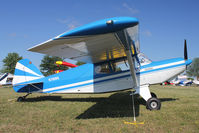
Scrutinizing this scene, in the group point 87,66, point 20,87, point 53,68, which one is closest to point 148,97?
point 87,66

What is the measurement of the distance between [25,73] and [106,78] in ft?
15.1

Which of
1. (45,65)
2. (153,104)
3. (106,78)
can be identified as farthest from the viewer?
(45,65)

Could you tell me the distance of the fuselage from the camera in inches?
218

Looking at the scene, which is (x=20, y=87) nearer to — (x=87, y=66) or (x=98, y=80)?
(x=87, y=66)

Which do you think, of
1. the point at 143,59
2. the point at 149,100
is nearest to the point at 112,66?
the point at 143,59

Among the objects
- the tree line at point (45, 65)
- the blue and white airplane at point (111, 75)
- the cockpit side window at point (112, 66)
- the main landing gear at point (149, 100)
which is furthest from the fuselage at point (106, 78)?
the tree line at point (45, 65)

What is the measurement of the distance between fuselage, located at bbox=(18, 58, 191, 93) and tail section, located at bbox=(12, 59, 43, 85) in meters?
0.65

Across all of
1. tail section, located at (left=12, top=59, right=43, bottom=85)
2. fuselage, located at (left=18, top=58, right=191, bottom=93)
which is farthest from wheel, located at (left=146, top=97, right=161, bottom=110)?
tail section, located at (left=12, top=59, right=43, bottom=85)

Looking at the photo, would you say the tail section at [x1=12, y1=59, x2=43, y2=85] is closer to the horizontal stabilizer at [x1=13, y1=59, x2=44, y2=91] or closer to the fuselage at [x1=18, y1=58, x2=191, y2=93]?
the horizontal stabilizer at [x1=13, y1=59, x2=44, y2=91]

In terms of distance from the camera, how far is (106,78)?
603cm

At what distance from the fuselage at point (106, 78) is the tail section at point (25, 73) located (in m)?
Answer: 0.65

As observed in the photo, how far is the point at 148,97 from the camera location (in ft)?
16.2

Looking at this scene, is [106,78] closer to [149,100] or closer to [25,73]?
[149,100]

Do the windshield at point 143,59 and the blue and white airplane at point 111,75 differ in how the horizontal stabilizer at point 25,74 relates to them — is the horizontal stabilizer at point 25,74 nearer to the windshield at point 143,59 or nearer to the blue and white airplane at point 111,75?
the blue and white airplane at point 111,75
